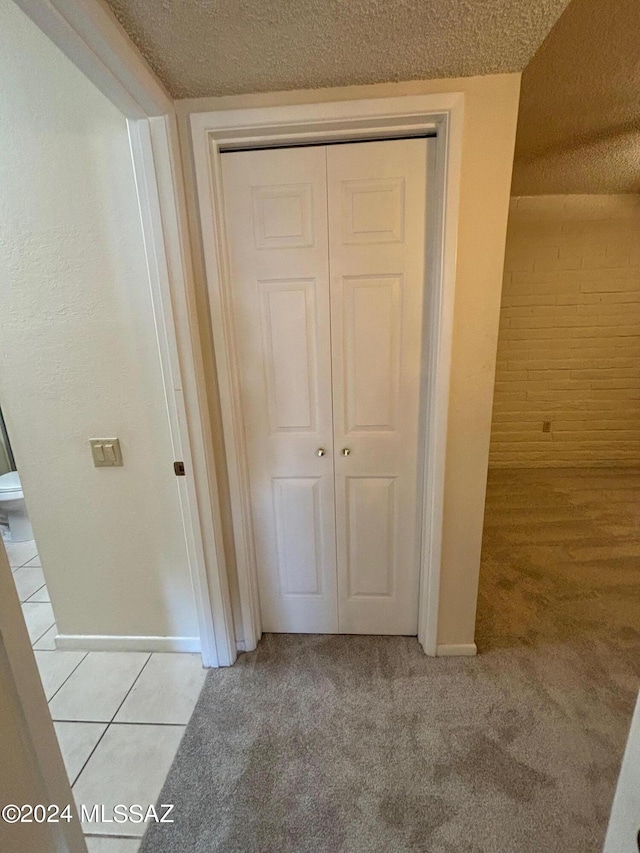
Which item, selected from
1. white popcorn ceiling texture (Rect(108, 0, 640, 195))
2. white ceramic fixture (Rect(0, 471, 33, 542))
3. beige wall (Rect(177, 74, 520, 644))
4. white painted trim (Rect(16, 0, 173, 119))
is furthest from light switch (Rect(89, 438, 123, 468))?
white ceramic fixture (Rect(0, 471, 33, 542))

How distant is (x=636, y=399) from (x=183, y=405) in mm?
4124

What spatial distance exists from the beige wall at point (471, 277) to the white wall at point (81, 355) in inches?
11.0

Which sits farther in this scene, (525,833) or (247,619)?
(247,619)

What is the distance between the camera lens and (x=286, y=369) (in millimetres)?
1514

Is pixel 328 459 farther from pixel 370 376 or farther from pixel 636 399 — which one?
pixel 636 399

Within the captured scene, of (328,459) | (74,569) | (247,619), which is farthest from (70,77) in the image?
(247,619)

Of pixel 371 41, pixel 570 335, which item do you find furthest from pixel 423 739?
pixel 570 335

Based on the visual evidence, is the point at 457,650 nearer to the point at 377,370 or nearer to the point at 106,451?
the point at 377,370

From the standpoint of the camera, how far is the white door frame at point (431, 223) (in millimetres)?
1220

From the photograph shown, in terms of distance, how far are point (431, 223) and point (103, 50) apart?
1.05m

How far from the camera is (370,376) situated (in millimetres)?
1498

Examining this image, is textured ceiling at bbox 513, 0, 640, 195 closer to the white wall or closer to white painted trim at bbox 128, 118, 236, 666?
white painted trim at bbox 128, 118, 236, 666

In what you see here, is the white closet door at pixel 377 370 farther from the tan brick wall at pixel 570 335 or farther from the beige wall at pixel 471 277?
the tan brick wall at pixel 570 335

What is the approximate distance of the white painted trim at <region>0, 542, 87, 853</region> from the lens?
2.08 feet
